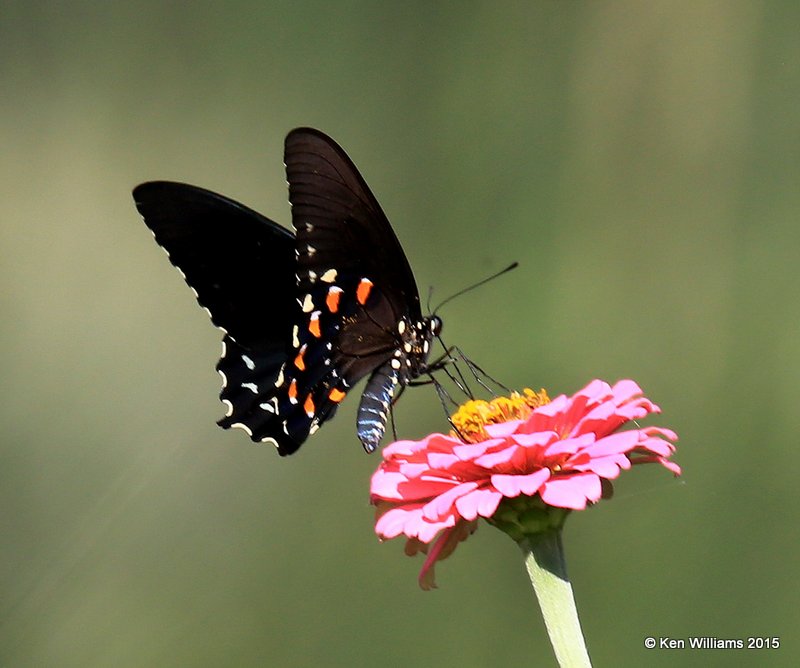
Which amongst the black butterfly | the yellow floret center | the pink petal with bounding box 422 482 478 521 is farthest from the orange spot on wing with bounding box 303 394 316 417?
the pink petal with bounding box 422 482 478 521

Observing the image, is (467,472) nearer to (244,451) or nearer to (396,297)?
(396,297)

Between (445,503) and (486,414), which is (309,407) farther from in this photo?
(445,503)

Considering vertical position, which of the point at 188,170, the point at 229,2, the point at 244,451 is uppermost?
the point at 229,2

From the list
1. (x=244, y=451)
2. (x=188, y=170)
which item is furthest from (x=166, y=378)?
(x=188, y=170)

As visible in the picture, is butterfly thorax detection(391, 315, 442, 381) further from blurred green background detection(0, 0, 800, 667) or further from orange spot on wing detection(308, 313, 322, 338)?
blurred green background detection(0, 0, 800, 667)

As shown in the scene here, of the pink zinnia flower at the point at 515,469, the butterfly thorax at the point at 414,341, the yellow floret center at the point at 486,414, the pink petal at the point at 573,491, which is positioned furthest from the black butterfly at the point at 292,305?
the pink petal at the point at 573,491

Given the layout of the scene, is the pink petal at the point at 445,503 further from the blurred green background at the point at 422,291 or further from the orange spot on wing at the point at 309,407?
the blurred green background at the point at 422,291

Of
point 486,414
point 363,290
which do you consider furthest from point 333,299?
point 486,414
